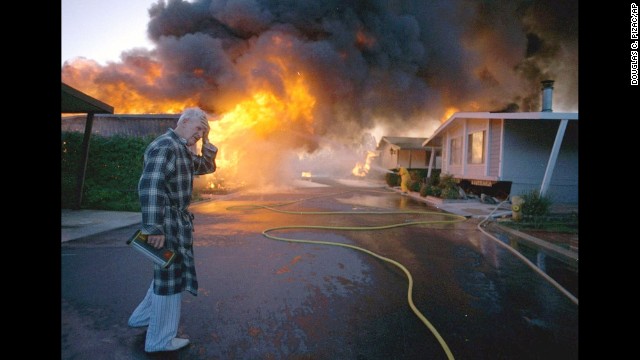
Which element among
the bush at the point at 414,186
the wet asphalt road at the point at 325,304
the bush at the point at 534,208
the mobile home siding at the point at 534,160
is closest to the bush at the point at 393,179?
the bush at the point at 414,186

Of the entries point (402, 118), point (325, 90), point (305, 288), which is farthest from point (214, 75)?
point (305, 288)

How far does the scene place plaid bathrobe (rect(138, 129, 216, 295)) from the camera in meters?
2.41

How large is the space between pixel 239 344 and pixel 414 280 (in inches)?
97.9

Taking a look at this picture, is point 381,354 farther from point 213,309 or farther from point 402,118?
point 402,118

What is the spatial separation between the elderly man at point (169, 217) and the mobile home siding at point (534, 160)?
1389 centimetres

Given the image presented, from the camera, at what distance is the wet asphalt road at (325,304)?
9.05ft

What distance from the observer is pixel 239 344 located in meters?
2.78

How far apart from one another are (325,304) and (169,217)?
1880 mm

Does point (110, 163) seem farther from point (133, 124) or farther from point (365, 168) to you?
point (365, 168)

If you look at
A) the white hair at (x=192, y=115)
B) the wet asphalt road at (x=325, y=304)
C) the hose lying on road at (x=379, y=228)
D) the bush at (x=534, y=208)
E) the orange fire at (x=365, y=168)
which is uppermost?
the orange fire at (x=365, y=168)

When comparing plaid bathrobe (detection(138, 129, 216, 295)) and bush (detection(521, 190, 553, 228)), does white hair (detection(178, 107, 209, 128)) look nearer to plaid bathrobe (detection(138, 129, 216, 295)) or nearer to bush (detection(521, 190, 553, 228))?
plaid bathrobe (detection(138, 129, 216, 295))

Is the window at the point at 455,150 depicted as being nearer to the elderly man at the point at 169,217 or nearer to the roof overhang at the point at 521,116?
the roof overhang at the point at 521,116

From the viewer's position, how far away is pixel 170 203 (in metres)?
2.62
